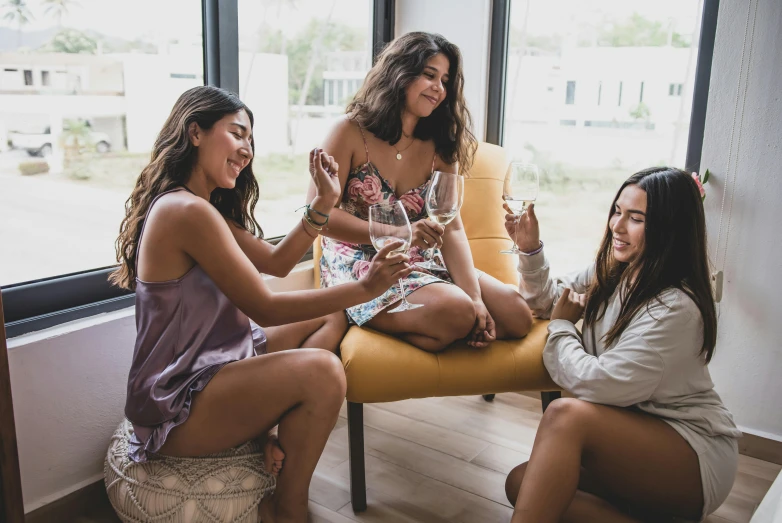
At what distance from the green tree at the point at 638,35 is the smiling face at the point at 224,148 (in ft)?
5.45

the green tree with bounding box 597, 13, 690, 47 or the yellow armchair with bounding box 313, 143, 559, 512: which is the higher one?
the green tree with bounding box 597, 13, 690, 47

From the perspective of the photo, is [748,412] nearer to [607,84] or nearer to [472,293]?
[472,293]

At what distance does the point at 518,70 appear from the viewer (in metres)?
2.96

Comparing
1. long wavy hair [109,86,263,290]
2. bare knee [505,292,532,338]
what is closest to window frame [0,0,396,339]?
long wavy hair [109,86,263,290]

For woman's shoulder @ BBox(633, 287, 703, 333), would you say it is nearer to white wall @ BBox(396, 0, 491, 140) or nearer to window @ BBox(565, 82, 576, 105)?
window @ BBox(565, 82, 576, 105)

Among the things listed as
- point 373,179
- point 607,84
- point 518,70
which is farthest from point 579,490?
point 518,70

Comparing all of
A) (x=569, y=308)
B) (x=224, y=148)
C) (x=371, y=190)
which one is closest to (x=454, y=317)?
(x=569, y=308)

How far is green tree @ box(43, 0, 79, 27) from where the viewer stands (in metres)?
1.81

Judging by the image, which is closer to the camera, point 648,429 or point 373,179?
point 648,429

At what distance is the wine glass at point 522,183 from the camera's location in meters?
1.79

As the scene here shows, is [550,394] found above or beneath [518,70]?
beneath

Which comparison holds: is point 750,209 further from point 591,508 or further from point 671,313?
point 591,508

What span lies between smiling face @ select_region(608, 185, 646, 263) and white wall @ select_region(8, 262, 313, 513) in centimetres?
137

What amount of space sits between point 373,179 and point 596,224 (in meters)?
1.13
